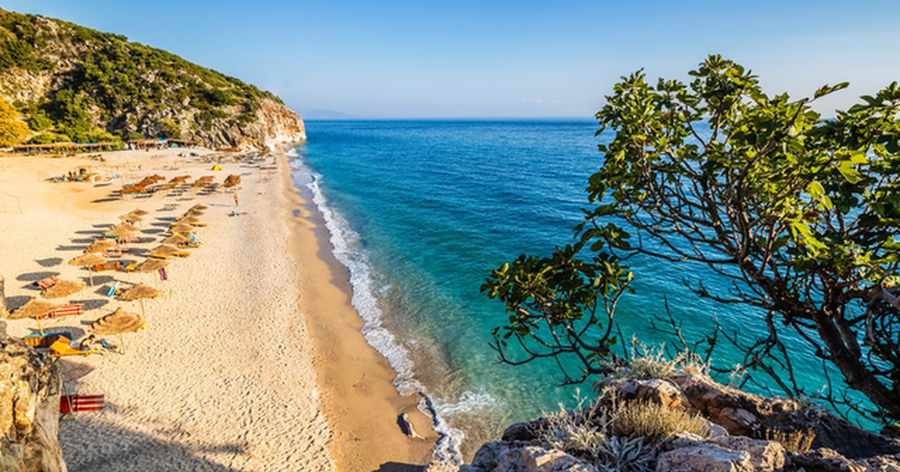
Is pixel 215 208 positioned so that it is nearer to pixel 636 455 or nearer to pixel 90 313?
pixel 90 313

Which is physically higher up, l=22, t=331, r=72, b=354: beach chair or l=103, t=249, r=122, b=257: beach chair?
l=103, t=249, r=122, b=257: beach chair

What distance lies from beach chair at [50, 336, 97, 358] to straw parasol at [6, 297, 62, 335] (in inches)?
90.4

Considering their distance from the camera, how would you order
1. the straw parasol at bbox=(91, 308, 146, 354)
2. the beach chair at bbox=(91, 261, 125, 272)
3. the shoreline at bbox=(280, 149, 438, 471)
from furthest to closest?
the beach chair at bbox=(91, 261, 125, 272) < the straw parasol at bbox=(91, 308, 146, 354) < the shoreline at bbox=(280, 149, 438, 471)

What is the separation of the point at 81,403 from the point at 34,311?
662 cm

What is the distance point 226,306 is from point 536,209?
1097 inches

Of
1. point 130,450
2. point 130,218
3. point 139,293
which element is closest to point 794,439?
point 130,450

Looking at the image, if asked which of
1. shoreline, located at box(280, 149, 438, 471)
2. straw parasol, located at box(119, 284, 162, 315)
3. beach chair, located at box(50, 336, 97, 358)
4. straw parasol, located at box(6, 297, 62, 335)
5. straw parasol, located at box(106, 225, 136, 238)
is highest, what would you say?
straw parasol, located at box(106, 225, 136, 238)

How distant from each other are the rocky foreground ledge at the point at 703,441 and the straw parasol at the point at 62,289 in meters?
21.4

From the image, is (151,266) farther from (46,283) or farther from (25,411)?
(25,411)

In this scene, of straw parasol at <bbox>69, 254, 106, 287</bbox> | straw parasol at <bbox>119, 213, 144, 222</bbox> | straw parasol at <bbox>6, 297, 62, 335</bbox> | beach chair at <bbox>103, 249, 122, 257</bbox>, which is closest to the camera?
straw parasol at <bbox>6, 297, 62, 335</bbox>

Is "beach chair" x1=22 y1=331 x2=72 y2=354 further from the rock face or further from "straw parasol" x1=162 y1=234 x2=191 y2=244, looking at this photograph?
the rock face

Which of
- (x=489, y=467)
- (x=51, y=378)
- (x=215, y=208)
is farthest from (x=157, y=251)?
(x=489, y=467)

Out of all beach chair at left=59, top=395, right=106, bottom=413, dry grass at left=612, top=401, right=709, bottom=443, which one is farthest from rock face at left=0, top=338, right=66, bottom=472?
beach chair at left=59, top=395, right=106, bottom=413

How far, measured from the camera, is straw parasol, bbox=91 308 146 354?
15.7 meters
